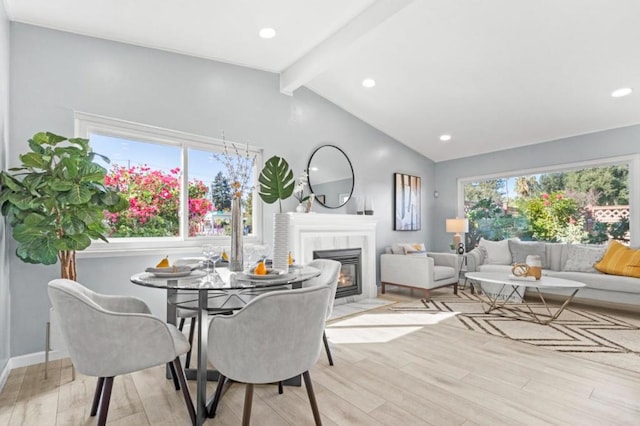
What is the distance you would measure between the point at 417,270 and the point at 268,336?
382cm

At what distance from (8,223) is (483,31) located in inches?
174

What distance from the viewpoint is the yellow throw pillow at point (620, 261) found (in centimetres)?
402

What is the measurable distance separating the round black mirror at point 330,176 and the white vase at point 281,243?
2371 millimetres

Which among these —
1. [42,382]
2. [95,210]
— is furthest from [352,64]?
[42,382]

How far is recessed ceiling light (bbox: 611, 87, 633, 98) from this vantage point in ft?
12.6

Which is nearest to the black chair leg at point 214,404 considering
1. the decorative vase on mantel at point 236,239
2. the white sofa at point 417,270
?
the decorative vase on mantel at point 236,239

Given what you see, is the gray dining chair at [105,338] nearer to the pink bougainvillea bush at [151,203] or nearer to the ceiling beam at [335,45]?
the pink bougainvillea bush at [151,203]

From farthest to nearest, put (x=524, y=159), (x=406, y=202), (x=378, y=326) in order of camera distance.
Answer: (x=406, y=202) < (x=524, y=159) < (x=378, y=326)

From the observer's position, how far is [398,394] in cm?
214

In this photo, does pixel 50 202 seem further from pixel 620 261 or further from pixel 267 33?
pixel 620 261

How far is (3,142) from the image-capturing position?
2.47 metres

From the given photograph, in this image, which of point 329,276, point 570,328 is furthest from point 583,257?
point 329,276

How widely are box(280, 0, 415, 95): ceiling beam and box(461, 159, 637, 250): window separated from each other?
4010 mm

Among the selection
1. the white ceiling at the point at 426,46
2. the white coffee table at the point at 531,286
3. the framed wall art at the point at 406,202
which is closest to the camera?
the white ceiling at the point at 426,46
